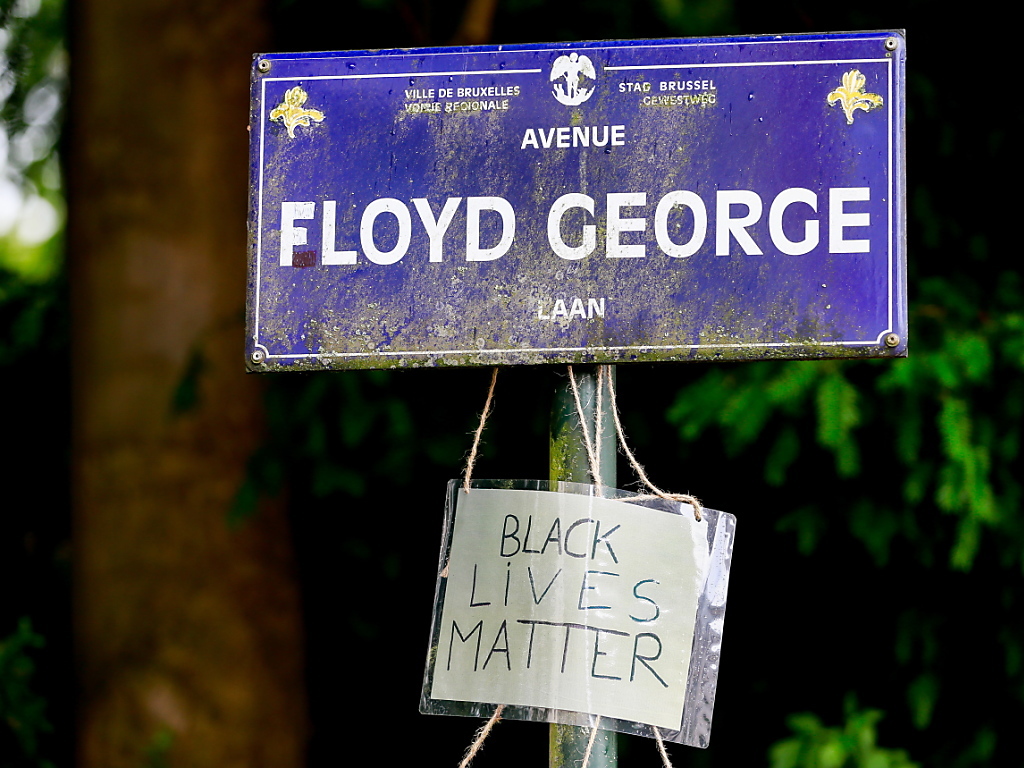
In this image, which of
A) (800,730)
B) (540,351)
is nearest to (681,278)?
(540,351)

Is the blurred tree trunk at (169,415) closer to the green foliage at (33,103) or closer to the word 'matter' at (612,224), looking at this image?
the green foliage at (33,103)

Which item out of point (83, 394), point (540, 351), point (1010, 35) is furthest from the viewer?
point (83, 394)

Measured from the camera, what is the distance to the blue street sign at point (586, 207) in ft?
4.56

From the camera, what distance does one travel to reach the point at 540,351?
1.40m

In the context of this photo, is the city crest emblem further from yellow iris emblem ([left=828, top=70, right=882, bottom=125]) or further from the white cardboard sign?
the white cardboard sign

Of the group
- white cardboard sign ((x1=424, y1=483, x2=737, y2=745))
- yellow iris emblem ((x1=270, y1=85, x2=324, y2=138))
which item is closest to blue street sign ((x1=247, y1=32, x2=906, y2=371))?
yellow iris emblem ((x1=270, y1=85, x2=324, y2=138))

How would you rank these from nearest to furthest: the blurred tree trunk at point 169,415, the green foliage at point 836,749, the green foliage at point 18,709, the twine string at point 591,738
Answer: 1. the twine string at point 591,738
2. the green foliage at point 836,749
3. the green foliage at point 18,709
4. the blurred tree trunk at point 169,415

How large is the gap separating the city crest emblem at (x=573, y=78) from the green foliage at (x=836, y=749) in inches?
66.0

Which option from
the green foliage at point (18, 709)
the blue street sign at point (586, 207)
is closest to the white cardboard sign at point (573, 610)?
the blue street sign at point (586, 207)

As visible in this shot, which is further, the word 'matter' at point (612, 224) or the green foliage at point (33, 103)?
the green foliage at point (33, 103)

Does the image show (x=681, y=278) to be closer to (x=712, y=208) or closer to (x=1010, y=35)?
(x=712, y=208)

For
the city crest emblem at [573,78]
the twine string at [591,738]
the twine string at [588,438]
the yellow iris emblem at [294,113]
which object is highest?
the city crest emblem at [573,78]

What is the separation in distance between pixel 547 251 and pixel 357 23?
88.1 inches

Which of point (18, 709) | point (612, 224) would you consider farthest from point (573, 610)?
point (18, 709)
